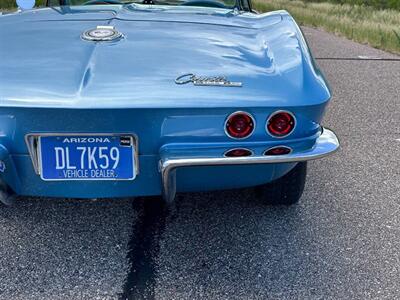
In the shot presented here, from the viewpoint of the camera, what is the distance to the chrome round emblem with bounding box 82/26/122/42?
2.41 m

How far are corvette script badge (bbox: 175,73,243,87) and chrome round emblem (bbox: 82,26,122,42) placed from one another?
0.55m

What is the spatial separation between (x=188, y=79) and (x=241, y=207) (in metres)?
1.09

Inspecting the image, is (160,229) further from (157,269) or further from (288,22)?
(288,22)

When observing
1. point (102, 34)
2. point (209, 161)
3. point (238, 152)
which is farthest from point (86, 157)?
point (102, 34)

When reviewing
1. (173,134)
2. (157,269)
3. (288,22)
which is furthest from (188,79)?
(288,22)

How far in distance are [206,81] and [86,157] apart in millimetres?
600

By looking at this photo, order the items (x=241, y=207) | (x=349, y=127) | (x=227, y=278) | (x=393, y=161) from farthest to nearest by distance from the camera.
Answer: (x=349, y=127), (x=393, y=161), (x=241, y=207), (x=227, y=278)

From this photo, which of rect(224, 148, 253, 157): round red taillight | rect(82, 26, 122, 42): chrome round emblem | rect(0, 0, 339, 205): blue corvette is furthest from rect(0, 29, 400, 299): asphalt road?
rect(82, 26, 122, 42): chrome round emblem

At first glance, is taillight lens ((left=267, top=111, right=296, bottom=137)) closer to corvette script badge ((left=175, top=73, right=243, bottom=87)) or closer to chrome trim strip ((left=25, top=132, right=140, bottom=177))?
corvette script badge ((left=175, top=73, right=243, bottom=87))

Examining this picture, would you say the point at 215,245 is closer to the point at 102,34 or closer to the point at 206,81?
the point at 206,81

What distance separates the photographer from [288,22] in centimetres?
291

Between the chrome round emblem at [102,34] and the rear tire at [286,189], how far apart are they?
3.84 ft

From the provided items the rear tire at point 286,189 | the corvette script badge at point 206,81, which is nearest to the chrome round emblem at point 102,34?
the corvette script badge at point 206,81

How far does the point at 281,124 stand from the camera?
2023 millimetres
